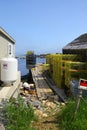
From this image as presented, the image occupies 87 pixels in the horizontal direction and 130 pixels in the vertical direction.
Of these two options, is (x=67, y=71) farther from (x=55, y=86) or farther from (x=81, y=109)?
(x=81, y=109)

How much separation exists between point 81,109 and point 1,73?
5376 millimetres

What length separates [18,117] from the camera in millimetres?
8703

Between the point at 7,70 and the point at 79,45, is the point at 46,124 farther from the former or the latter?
the point at 79,45

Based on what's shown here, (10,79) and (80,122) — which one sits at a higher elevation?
(10,79)

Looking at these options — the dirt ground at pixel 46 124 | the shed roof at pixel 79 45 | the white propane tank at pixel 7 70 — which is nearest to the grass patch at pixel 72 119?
the dirt ground at pixel 46 124

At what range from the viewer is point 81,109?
9484 mm

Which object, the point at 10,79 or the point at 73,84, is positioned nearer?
the point at 10,79

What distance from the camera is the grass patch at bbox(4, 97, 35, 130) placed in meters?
8.21

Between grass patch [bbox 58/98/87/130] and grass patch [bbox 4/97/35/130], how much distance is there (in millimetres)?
903

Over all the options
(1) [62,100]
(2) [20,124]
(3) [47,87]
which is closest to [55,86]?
(3) [47,87]

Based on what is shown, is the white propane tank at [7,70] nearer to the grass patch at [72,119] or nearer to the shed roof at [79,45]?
the grass patch at [72,119]

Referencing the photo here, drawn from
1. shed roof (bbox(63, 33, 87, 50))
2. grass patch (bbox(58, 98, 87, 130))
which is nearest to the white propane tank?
grass patch (bbox(58, 98, 87, 130))

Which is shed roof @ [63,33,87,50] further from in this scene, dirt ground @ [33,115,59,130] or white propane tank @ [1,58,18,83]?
dirt ground @ [33,115,59,130]

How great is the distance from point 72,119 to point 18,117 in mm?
1513
